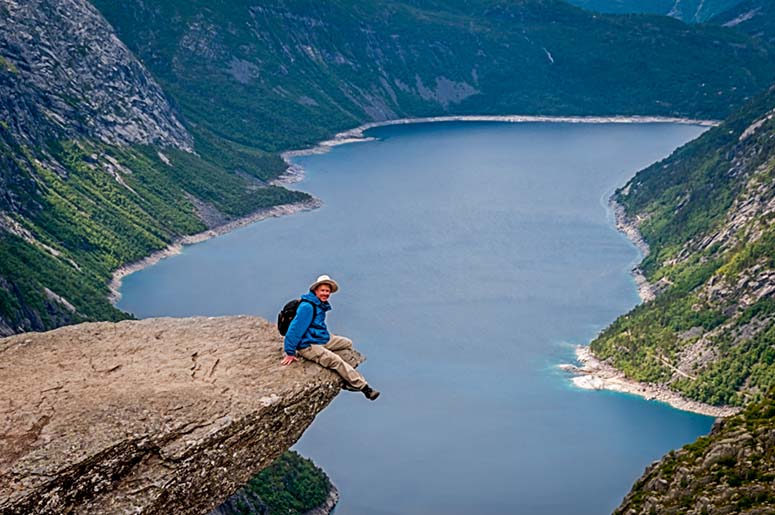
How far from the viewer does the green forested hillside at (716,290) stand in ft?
382

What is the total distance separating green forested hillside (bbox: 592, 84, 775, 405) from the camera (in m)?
116

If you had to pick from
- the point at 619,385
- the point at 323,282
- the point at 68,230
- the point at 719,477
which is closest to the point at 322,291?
the point at 323,282

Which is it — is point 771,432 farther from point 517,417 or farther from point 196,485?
point 517,417

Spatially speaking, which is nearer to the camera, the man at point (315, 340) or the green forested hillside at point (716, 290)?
the man at point (315, 340)

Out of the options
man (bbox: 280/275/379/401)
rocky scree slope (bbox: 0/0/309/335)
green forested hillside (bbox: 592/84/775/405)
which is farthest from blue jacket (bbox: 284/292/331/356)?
rocky scree slope (bbox: 0/0/309/335)

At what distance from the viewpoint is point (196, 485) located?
928 inches

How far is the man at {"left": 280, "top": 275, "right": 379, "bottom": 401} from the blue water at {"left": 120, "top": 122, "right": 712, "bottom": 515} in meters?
64.7

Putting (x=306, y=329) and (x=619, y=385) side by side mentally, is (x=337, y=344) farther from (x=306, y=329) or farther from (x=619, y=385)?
(x=619, y=385)

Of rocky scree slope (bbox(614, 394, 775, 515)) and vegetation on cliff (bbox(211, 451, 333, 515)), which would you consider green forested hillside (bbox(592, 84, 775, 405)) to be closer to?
vegetation on cliff (bbox(211, 451, 333, 515))

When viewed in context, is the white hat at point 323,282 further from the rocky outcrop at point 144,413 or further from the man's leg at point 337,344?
the rocky outcrop at point 144,413

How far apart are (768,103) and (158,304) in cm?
9881

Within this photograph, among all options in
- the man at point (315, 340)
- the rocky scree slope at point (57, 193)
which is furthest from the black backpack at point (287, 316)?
the rocky scree slope at point (57, 193)

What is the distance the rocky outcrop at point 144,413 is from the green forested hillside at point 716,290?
294 feet

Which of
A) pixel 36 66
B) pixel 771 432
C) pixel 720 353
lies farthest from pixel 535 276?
pixel 771 432
